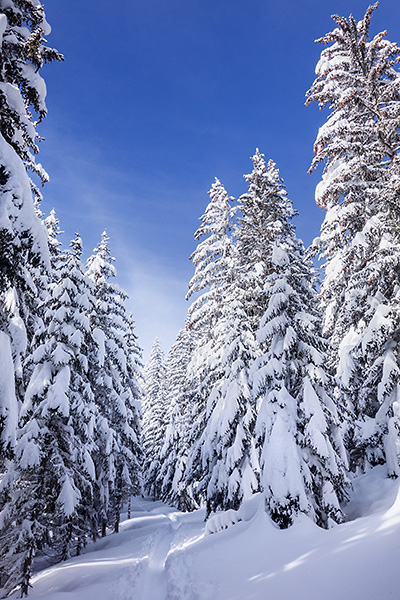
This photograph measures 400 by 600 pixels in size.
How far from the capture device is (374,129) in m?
10.9

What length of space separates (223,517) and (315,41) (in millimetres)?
19133

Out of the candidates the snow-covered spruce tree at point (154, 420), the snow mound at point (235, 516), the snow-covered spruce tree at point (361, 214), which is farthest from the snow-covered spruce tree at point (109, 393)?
the snow-covered spruce tree at point (154, 420)

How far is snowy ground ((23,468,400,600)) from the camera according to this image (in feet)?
16.3

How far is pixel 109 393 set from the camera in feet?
57.7

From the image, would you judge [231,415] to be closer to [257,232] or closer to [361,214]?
[257,232]

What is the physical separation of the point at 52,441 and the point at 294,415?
8.55 m

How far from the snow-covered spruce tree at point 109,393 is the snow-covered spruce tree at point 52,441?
278 cm

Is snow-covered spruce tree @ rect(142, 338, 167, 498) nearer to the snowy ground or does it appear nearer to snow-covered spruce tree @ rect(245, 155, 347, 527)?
the snowy ground

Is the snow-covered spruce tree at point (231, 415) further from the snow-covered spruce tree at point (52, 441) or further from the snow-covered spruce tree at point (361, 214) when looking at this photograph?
the snow-covered spruce tree at point (52, 441)

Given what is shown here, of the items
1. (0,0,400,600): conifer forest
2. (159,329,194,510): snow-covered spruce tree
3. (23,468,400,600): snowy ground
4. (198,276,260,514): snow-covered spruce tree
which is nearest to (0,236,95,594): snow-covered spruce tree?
(0,0,400,600): conifer forest

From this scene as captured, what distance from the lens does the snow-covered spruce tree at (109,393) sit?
16.7 m

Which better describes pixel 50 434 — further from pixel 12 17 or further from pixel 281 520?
pixel 12 17

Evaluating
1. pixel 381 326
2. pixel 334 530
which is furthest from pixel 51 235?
pixel 334 530

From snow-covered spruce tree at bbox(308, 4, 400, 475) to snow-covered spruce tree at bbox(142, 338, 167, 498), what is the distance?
29532 millimetres
